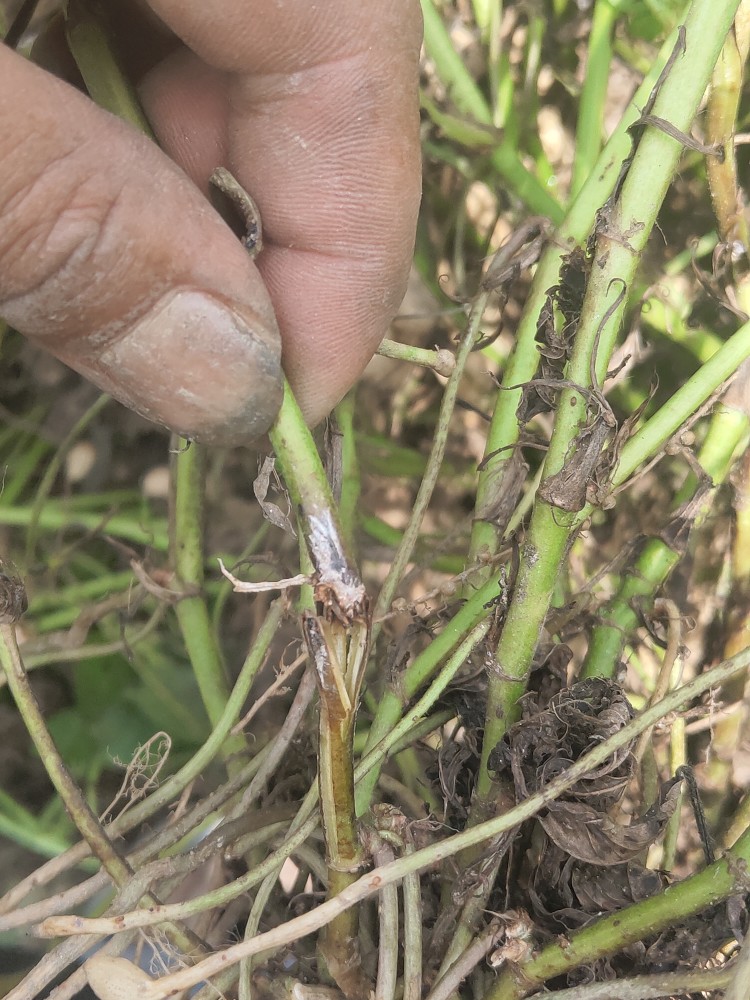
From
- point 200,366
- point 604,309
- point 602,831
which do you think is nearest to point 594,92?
point 604,309

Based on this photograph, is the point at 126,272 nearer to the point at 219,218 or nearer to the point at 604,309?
the point at 219,218

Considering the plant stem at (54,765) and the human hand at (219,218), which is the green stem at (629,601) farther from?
the plant stem at (54,765)

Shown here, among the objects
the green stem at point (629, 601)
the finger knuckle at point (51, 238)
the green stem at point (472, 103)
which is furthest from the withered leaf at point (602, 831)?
the green stem at point (472, 103)

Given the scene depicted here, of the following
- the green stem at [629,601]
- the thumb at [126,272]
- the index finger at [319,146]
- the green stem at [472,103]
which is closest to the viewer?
the thumb at [126,272]

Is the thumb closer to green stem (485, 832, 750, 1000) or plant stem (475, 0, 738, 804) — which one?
plant stem (475, 0, 738, 804)

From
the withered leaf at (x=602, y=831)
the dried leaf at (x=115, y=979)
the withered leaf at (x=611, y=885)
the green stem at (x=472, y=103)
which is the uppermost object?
the green stem at (x=472, y=103)

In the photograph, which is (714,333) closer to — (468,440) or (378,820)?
(468,440)

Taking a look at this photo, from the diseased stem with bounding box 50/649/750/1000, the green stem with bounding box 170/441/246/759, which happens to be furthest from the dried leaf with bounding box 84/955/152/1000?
the green stem with bounding box 170/441/246/759

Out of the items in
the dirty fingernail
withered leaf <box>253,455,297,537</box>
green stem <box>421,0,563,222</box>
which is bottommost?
withered leaf <box>253,455,297,537</box>
